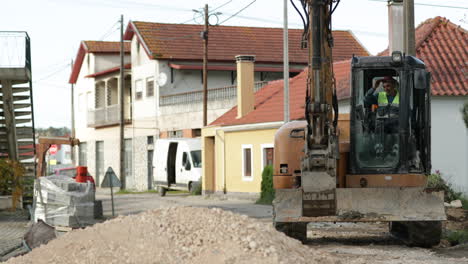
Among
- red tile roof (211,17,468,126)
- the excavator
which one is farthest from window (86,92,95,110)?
the excavator

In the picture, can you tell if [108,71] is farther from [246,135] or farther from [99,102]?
[246,135]

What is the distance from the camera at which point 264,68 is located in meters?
51.8

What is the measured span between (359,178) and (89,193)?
874cm

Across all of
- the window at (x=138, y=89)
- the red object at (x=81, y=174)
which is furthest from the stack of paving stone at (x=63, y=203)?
the window at (x=138, y=89)

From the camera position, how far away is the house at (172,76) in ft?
161

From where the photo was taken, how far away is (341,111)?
28500mm

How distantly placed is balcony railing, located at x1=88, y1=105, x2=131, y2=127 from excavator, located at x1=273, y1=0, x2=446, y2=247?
41413 millimetres

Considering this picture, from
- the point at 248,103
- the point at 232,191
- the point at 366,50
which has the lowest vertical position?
the point at 232,191

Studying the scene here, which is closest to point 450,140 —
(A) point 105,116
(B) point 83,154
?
(A) point 105,116

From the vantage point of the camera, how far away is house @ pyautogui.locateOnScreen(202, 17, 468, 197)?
2850cm

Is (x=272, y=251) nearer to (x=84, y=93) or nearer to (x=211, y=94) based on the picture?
(x=211, y=94)

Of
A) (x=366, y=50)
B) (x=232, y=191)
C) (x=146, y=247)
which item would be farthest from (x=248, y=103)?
(x=146, y=247)

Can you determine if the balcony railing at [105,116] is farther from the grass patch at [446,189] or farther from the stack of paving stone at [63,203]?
the stack of paving stone at [63,203]

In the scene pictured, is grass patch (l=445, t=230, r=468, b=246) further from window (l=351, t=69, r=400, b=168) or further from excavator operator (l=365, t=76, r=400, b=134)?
excavator operator (l=365, t=76, r=400, b=134)
